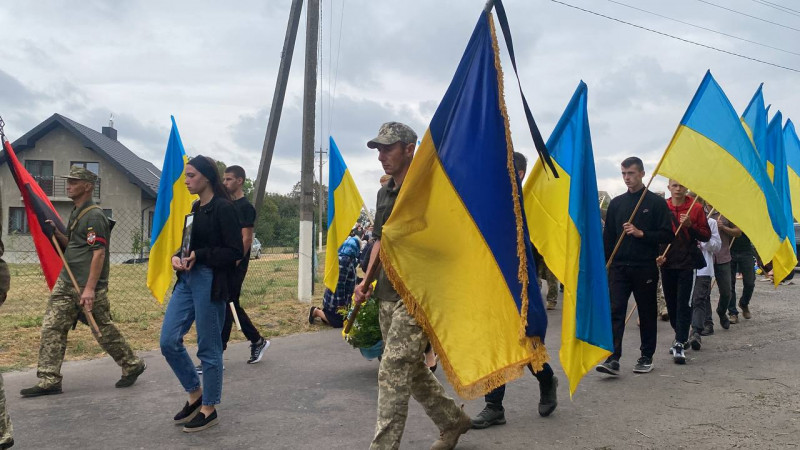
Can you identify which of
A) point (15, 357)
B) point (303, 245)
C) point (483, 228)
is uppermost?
point (483, 228)

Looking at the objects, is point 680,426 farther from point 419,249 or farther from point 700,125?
point 700,125

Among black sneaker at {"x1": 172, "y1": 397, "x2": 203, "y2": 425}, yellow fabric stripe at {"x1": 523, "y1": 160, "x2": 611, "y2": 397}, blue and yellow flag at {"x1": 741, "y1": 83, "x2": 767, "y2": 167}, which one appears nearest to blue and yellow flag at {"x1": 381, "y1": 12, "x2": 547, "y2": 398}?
yellow fabric stripe at {"x1": 523, "y1": 160, "x2": 611, "y2": 397}

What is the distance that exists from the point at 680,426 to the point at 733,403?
0.86 metres

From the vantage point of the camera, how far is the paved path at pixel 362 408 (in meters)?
4.30

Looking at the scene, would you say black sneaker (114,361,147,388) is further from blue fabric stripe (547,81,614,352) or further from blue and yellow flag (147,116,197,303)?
blue fabric stripe (547,81,614,352)

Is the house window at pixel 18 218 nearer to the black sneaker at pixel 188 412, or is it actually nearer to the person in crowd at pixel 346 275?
the person in crowd at pixel 346 275

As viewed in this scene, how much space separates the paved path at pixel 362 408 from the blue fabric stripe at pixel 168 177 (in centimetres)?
145

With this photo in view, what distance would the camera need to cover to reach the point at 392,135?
381 cm

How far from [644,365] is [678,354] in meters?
0.62

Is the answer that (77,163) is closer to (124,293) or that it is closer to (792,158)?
(124,293)

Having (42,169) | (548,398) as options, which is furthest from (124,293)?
(42,169)

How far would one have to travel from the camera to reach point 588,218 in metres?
4.69

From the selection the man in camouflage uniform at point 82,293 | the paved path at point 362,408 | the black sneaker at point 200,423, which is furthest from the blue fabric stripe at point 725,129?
the man in camouflage uniform at point 82,293

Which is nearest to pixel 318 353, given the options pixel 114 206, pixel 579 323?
pixel 579 323
